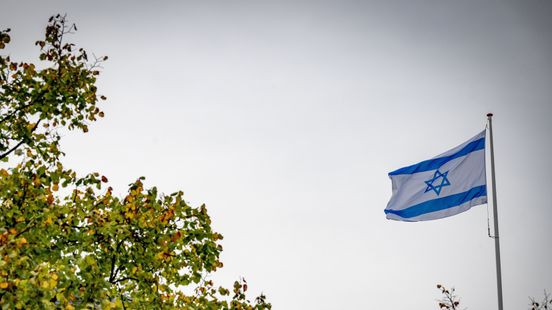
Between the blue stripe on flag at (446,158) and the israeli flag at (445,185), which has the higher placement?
the blue stripe on flag at (446,158)

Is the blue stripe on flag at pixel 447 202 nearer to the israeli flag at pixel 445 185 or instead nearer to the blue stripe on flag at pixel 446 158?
the israeli flag at pixel 445 185

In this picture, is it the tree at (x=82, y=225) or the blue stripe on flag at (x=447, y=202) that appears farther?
the blue stripe on flag at (x=447, y=202)

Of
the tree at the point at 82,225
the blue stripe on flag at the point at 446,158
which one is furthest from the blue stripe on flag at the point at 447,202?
the tree at the point at 82,225

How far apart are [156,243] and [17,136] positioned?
3.22 meters

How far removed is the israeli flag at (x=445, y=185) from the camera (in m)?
11.6

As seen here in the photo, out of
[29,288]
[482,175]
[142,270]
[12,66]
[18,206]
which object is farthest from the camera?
[482,175]

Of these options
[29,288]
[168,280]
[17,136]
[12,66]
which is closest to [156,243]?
[168,280]

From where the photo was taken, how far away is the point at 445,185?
39.2 feet

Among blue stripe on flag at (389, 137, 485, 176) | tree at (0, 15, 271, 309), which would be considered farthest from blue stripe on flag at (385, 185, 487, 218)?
tree at (0, 15, 271, 309)

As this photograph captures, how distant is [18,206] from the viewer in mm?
6781

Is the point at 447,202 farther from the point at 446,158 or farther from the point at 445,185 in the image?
the point at 446,158

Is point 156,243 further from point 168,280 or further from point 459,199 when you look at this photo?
point 459,199

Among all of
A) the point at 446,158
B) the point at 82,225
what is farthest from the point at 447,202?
Answer: the point at 82,225

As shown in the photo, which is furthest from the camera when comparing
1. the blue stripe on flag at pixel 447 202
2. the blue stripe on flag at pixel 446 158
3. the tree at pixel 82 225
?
the blue stripe on flag at pixel 446 158
